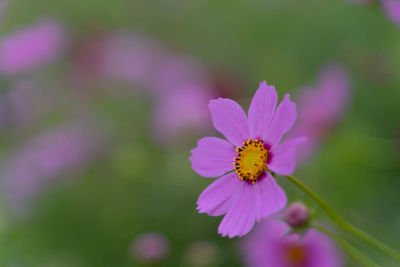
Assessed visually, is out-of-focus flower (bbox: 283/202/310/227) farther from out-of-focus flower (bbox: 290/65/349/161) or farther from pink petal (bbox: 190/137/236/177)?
out-of-focus flower (bbox: 290/65/349/161)

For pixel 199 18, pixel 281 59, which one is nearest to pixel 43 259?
pixel 281 59

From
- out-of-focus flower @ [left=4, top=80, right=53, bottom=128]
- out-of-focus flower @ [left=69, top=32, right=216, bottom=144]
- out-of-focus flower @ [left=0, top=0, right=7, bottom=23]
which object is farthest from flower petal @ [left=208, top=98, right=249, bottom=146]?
out-of-focus flower @ [left=0, top=0, right=7, bottom=23]

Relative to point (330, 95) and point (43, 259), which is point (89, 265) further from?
point (330, 95)

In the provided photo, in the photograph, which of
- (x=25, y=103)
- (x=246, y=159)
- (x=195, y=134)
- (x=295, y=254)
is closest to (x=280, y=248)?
(x=295, y=254)

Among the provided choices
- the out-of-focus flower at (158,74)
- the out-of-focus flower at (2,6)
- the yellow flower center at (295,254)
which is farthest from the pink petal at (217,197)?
the out-of-focus flower at (2,6)

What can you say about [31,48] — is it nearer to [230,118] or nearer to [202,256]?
[202,256]
